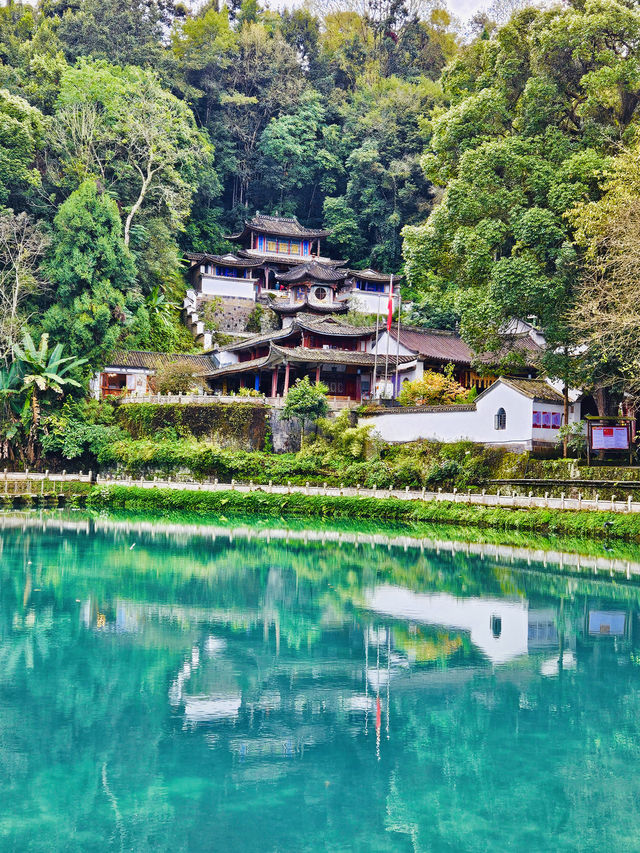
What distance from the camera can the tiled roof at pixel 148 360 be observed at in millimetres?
41625

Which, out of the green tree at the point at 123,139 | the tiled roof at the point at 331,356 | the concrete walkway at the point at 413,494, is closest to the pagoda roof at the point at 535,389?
the concrete walkway at the point at 413,494

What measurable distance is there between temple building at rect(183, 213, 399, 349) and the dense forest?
1.83 meters

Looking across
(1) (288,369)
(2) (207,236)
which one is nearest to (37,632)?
(1) (288,369)

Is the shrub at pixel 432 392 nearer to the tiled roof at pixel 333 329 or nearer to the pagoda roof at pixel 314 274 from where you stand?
the tiled roof at pixel 333 329

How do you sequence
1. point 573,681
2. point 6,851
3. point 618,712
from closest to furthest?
point 6,851 → point 618,712 → point 573,681

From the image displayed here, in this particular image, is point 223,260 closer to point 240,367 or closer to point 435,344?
point 240,367

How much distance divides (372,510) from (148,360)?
62.0 feet

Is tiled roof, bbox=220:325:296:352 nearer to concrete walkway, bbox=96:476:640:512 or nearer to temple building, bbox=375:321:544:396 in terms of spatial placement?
temple building, bbox=375:321:544:396

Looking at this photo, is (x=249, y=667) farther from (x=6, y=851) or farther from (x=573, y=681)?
(x=6, y=851)

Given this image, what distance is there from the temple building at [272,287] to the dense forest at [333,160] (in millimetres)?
1833

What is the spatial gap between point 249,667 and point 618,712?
4599mm

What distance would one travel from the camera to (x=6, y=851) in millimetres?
5688

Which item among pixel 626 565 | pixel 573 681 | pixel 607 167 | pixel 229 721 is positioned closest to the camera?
pixel 229 721

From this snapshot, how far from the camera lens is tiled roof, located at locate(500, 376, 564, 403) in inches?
1141
